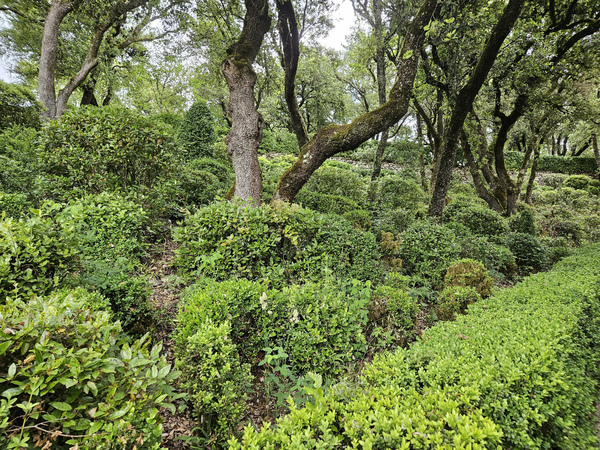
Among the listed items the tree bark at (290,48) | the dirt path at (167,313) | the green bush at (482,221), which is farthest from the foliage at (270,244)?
the green bush at (482,221)

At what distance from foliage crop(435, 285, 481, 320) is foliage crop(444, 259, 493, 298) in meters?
0.29

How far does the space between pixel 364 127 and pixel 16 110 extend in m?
10.6

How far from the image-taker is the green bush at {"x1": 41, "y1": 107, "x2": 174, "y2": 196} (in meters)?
4.45

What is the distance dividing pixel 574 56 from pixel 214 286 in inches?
487

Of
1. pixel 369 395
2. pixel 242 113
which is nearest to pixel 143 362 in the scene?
pixel 369 395

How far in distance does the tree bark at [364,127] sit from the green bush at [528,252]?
4.73 metres

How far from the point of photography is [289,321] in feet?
9.69

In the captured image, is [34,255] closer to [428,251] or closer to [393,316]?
[393,316]

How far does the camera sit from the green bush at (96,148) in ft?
14.6

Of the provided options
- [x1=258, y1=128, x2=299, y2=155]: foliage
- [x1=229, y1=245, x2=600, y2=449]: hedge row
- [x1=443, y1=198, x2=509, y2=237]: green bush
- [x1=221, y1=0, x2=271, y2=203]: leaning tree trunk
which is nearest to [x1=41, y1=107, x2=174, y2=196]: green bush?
[x1=221, y1=0, x2=271, y2=203]: leaning tree trunk

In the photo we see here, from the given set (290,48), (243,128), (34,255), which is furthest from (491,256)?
(34,255)

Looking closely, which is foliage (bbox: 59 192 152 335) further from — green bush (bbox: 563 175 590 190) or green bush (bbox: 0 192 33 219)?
green bush (bbox: 563 175 590 190)

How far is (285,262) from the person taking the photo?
4.09 m

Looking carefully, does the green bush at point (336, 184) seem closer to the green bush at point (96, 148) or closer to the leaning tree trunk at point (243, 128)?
the leaning tree trunk at point (243, 128)
